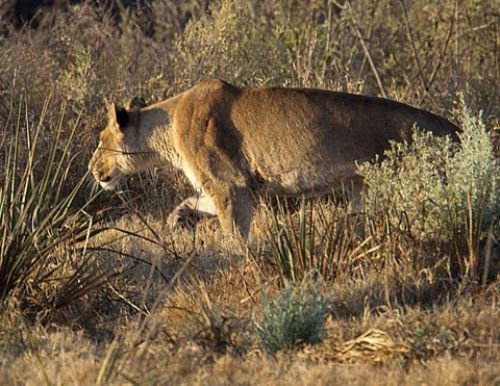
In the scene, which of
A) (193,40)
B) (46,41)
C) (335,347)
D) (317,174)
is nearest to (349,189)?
(317,174)

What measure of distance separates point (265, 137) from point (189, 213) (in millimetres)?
1141

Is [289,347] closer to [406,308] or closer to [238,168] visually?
[406,308]

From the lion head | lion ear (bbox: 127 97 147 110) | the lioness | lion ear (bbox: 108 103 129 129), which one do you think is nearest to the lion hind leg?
the lioness

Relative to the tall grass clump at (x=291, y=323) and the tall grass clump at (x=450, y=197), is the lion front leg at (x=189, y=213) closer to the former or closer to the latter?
the tall grass clump at (x=450, y=197)

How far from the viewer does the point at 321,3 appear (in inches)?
594

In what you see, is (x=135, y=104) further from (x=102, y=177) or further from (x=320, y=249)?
(x=320, y=249)

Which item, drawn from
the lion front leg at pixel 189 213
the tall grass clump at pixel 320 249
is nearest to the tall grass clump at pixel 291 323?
the tall grass clump at pixel 320 249

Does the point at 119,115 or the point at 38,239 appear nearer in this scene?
the point at 38,239

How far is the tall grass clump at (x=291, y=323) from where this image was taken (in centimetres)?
575

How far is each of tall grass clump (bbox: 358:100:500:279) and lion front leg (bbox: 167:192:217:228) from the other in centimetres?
208

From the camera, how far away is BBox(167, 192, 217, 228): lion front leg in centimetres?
918

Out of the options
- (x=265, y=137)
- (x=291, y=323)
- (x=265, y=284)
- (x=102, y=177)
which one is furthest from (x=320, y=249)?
(x=102, y=177)

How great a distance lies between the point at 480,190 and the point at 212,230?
9.30 feet

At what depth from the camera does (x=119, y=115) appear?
9336 mm
